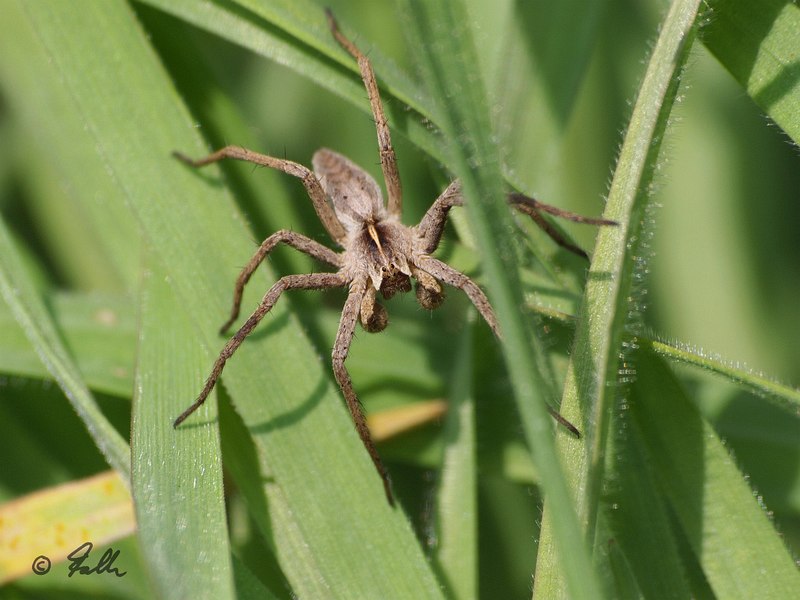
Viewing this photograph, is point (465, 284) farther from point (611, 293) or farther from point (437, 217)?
point (611, 293)

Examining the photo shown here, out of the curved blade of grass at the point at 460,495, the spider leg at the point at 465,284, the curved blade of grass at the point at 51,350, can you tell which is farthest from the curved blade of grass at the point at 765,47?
the curved blade of grass at the point at 51,350

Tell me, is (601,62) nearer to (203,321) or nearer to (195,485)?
(203,321)

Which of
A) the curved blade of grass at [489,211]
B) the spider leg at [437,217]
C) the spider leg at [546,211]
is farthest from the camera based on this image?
the spider leg at [437,217]

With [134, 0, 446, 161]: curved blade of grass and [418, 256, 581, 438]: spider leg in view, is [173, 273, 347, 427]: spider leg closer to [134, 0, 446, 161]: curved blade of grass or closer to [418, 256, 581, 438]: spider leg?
[418, 256, 581, 438]: spider leg

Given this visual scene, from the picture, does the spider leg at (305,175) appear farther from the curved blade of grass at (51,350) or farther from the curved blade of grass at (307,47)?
the curved blade of grass at (51,350)

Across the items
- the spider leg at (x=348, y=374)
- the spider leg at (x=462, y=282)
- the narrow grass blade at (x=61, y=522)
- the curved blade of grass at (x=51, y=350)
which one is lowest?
the narrow grass blade at (x=61, y=522)

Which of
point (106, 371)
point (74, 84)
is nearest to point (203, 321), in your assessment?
point (106, 371)
